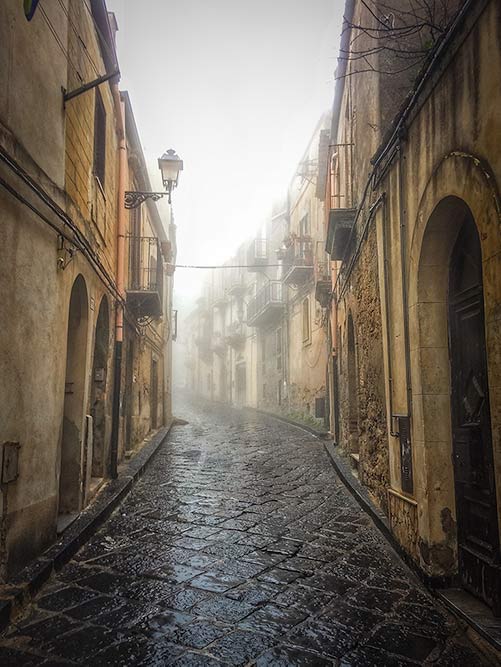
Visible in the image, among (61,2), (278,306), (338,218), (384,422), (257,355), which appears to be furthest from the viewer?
(257,355)

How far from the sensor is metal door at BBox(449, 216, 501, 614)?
10.8 ft

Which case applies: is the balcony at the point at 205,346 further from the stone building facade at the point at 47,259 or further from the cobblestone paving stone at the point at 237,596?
the cobblestone paving stone at the point at 237,596

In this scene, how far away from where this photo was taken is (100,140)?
7633mm

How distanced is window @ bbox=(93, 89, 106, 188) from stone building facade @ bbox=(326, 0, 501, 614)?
148 inches

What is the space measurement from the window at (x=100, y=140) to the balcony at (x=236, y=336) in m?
24.8

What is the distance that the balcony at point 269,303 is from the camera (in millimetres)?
23188

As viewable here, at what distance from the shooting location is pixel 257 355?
1123 inches

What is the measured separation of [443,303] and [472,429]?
3.41ft

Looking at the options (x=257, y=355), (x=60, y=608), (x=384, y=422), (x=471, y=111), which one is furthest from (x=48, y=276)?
(x=257, y=355)

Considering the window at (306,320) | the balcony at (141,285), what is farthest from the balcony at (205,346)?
the balcony at (141,285)

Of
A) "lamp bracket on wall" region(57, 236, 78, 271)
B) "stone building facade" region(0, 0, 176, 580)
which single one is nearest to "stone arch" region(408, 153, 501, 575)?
"stone building facade" region(0, 0, 176, 580)

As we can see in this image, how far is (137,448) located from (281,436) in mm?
4672

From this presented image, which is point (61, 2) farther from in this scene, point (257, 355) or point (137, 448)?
point (257, 355)

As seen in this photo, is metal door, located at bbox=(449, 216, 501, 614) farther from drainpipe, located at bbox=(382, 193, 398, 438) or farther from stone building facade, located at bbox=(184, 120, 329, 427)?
stone building facade, located at bbox=(184, 120, 329, 427)
